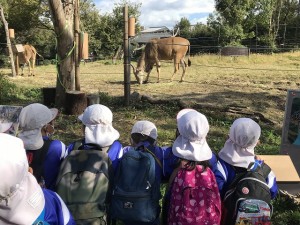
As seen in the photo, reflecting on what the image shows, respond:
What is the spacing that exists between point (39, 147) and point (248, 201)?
1264 millimetres

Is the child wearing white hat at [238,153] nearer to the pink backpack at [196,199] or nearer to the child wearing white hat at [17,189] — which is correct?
the pink backpack at [196,199]

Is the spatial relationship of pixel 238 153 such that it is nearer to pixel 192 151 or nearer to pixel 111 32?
pixel 192 151

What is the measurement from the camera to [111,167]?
214 centimetres

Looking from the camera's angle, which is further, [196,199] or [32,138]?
[32,138]

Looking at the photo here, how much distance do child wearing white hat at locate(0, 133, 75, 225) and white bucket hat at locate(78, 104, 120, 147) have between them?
856 millimetres

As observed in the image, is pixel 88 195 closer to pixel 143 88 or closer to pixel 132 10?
pixel 143 88

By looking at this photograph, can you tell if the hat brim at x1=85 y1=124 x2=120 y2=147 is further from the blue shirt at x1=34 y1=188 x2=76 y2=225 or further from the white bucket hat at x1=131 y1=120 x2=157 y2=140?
the blue shirt at x1=34 y1=188 x2=76 y2=225

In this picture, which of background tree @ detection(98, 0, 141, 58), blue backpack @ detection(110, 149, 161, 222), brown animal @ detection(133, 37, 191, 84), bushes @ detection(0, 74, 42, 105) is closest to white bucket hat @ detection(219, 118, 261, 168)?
blue backpack @ detection(110, 149, 161, 222)

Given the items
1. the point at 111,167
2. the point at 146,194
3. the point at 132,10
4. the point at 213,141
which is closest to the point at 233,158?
the point at 146,194

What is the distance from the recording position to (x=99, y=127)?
227 centimetres

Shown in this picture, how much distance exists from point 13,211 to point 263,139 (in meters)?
4.44

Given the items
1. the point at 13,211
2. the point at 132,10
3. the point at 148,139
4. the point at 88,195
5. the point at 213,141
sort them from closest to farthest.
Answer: the point at 13,211 → the point at 88,195 → the point at 148,139 → the point at 213,141 → the point at 132,10

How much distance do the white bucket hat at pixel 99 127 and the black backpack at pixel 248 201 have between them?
31.7 inches

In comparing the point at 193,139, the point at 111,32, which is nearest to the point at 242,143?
the point at 193,139
